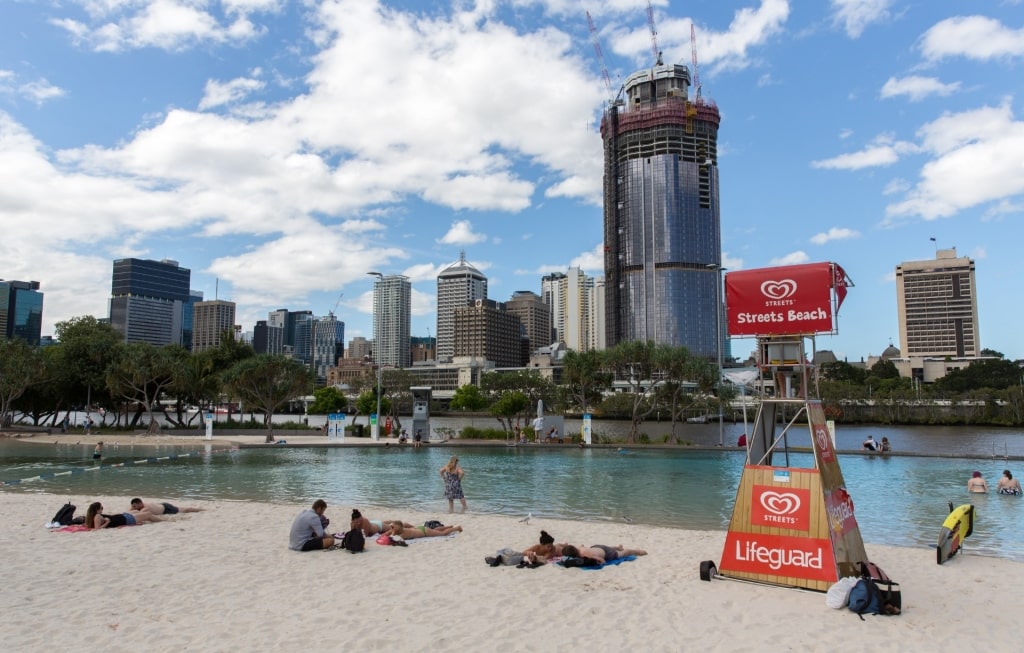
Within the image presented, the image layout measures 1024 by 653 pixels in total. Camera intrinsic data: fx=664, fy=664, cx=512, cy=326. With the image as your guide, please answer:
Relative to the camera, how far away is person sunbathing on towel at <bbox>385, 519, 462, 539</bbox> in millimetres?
14391

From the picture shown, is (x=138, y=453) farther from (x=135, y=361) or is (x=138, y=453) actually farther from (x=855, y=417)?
(x=855, y=417)

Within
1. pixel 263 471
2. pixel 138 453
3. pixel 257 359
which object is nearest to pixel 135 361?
pixel 257 359

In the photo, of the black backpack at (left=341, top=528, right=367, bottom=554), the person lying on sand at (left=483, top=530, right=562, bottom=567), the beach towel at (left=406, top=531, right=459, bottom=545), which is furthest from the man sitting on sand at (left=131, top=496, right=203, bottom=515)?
the person lying on sand at (left=483, top=530, right=562, bottom=567)

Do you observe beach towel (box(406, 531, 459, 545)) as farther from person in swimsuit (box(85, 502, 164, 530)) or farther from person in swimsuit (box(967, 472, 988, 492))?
person in swimsuit (box(967, 472, 988, 492))

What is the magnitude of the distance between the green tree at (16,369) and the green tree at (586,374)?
48460 mm

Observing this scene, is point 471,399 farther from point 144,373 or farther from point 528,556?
point 528,556

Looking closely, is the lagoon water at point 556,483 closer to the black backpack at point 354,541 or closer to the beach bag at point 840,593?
the black backpack at point 354,541

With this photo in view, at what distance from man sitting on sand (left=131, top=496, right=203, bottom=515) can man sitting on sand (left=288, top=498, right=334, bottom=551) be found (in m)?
5.48

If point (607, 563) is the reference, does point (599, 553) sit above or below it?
above

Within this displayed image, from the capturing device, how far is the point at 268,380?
55375mm

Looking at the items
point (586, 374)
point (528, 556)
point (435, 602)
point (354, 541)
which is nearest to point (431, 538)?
point (354, 541)

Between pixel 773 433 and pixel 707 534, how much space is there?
484 centimetres

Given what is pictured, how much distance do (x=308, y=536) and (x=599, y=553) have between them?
5.79m

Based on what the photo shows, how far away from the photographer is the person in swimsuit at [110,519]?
49.4ft
